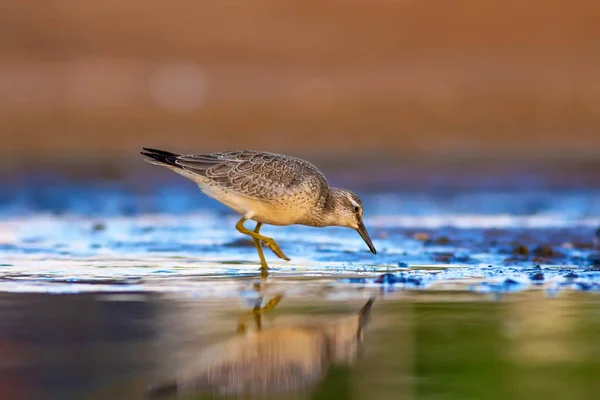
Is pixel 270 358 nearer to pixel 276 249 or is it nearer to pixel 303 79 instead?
pixel 276 249

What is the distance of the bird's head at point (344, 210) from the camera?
35.2ft

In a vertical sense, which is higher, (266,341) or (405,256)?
(405,256)

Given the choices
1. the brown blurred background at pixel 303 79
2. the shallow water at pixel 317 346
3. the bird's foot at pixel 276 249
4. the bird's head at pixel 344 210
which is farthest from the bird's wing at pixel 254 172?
the brown blurred background at pixel 303 79

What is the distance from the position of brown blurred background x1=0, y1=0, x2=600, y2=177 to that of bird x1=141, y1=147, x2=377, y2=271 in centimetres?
951

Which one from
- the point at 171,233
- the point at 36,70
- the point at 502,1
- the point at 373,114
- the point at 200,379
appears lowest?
the point at 200,379

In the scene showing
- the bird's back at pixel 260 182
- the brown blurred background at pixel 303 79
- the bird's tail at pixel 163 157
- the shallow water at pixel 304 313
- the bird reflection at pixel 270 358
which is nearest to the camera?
the bird reflection at pixel 270 358

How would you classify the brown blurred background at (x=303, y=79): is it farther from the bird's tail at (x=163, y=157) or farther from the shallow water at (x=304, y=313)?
the bird's tail at (x=163, y=157)

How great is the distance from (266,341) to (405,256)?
4.39 metres

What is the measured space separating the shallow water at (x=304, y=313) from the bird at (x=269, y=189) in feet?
1.24

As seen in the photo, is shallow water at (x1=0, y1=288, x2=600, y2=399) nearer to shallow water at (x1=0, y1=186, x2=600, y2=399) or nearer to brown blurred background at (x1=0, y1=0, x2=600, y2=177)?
shallow water at (x1=0, y1=186, x2=600, y2=399)

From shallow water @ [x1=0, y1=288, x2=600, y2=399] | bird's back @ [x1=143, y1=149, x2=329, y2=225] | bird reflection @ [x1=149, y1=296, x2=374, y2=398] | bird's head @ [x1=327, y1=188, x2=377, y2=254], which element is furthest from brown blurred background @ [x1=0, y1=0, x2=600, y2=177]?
bird reflection @ [x1=149, y1=296, x2=374, y2=398]

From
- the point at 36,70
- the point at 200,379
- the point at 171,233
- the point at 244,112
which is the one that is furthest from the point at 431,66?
the point at 200,379

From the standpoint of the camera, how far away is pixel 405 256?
10922 millimetres

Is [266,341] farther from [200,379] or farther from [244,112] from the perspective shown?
→ [244,112]
